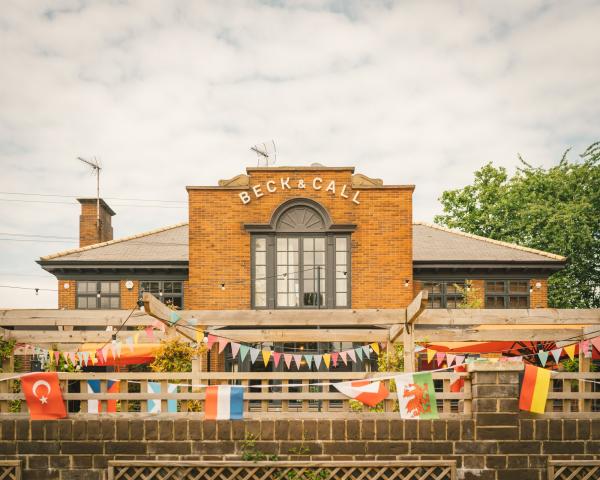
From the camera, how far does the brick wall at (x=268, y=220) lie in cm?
1839

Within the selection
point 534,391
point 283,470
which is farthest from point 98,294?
point 534,391

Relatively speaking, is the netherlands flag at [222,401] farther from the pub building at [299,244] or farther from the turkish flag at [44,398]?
the pub building at [299,244]

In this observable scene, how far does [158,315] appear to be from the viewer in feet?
28.9

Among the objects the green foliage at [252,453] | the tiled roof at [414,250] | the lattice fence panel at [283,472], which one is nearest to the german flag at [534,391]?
the lattice fence panel at [283,472]

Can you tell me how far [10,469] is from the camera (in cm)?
833

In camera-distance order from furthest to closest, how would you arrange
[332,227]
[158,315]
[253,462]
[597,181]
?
[597,181]
[332,227]
[158,315]
[253,462]

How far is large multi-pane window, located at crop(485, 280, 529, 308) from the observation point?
797 inches

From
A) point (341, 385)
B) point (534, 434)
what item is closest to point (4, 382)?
point (341, 385)

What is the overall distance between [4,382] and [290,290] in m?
10.7

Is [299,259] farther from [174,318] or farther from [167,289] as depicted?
[174,318]

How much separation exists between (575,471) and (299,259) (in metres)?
11.5

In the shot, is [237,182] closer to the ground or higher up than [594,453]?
higher up

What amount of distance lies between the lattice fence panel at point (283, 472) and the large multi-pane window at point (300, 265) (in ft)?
33.6

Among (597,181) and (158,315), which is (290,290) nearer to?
(158,315)
